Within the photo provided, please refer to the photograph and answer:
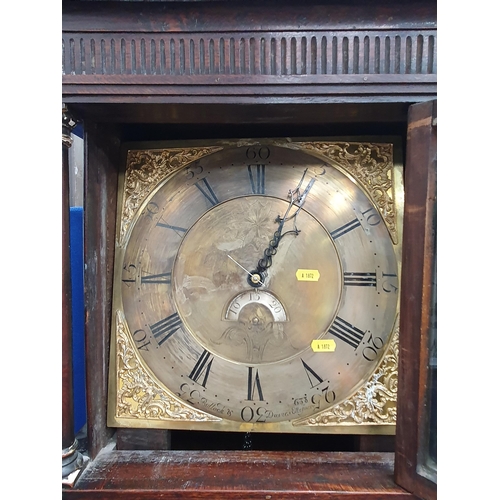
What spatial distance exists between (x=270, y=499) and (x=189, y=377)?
31 centimetres

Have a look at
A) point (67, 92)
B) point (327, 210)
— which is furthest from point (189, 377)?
point (67, 92)

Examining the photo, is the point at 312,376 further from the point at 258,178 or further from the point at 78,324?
the point at 78,324

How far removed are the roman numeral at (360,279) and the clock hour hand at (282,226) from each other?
167 mm

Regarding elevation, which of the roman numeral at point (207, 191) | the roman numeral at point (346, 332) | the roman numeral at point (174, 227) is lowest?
the roman numeral at point (346, 332)

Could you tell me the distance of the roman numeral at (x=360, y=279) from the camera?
2.75 feet

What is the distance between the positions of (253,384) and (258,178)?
0.51 meters

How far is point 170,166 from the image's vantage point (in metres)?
0.89

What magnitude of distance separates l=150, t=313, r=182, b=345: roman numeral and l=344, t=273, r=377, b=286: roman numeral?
426 mm

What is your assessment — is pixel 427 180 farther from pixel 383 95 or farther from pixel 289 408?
pixel 289 408

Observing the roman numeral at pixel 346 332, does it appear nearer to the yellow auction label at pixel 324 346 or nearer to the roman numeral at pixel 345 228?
the yellow auction label at pixel 324 346

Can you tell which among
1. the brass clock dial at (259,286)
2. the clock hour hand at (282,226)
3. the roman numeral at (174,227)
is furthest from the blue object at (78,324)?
the clock hour hand at (282,226)

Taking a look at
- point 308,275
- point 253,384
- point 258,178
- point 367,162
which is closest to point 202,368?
point 253,384

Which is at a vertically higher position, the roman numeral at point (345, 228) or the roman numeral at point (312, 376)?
the roman numeral at point (345, 228)

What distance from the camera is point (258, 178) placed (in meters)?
0.87
